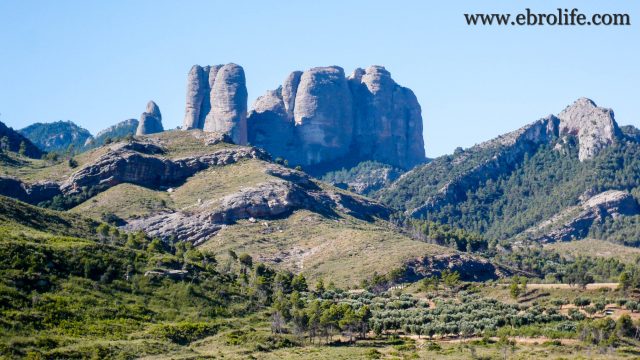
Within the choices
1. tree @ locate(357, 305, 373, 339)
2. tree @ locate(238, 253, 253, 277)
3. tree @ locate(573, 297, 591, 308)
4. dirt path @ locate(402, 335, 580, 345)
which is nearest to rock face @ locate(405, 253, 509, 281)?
tree @ locate(238, 253, 253, 277)

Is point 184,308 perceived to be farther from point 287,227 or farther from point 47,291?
point 287,227

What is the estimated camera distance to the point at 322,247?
603 ft

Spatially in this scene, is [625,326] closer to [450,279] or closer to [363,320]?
[363,320]

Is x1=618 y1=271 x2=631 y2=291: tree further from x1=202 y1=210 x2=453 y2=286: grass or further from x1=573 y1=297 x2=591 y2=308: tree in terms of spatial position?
x1=202 y1=210 x2=453 y2=286: grass

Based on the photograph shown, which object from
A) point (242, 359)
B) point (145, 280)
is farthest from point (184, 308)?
point (242, 359)

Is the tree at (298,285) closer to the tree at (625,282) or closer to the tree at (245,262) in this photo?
the tree at (245,262)

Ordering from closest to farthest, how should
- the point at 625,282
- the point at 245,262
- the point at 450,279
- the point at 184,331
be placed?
the point at 184,331 → the point at 625,282 → the point at 450,279 → the point at 245,262

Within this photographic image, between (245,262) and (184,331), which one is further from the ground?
(245,262)

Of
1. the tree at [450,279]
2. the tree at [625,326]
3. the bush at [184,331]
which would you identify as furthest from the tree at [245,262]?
the tree at [625,326]

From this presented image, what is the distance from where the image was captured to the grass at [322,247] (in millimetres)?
171625

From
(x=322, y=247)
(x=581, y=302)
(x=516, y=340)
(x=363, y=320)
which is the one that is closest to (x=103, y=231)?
(x=322, y=247)

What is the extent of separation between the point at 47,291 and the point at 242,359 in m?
29.4

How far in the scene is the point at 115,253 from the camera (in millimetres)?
131250

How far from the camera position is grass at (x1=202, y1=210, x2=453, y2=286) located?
563 ft
